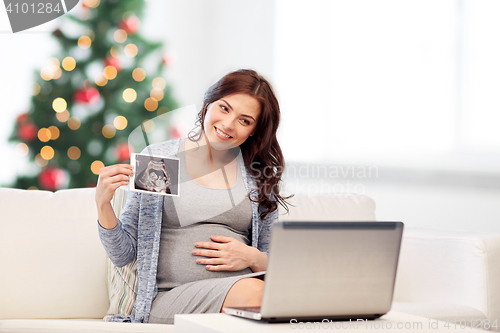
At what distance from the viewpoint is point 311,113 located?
3.21m

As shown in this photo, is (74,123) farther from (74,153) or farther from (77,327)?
(77,327)

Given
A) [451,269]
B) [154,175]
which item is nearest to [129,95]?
[154,175]

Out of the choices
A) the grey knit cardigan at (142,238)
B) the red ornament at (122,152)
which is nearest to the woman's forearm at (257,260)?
the grey knit cardigan at (142,238)

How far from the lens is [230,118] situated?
1.48 metres

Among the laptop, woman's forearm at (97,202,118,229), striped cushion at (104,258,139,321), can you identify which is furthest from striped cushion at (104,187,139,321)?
the laptop

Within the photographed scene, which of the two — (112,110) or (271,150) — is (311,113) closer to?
(112,110)

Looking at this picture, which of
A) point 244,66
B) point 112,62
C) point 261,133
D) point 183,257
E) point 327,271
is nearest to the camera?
point 327,271

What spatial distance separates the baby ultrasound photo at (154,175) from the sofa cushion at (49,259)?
462 mm

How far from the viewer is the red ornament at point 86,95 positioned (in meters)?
2.84

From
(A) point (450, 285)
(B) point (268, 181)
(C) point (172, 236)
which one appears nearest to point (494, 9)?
(A) point (450, 285)

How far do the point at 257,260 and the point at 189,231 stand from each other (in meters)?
0.22

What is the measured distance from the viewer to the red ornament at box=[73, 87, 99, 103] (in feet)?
9.32

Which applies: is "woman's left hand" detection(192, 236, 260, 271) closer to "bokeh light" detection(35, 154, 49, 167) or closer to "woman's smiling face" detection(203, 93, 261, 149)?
"woman's smiling face" detection(203, 93, 261, 149)

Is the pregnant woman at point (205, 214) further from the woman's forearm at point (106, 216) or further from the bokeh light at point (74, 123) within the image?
the bokeh light at point (74, 123)
